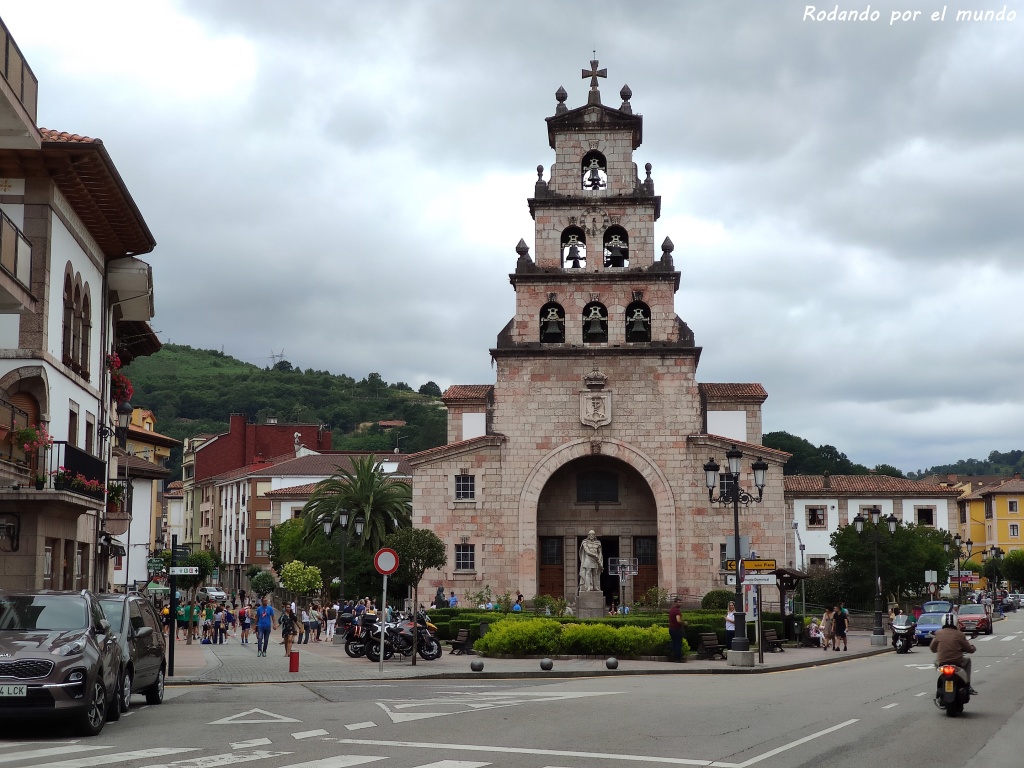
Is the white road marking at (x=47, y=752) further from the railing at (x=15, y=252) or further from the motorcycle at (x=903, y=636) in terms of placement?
the motorcycle at (x=903, y=636)

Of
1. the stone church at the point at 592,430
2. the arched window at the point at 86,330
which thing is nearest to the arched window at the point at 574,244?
the stone church at the point at 592,430

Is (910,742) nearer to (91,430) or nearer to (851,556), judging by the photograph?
(91,430)

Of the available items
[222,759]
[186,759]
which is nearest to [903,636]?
[222,759]

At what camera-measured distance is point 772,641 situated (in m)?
35.2

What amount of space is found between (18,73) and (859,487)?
65642 millimetres

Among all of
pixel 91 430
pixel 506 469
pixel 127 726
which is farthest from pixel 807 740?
pixel 506 469

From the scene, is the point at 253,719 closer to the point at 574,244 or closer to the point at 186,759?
the point at 186,759

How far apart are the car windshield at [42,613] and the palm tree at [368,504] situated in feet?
133

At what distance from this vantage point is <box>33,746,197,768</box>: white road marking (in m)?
10.9

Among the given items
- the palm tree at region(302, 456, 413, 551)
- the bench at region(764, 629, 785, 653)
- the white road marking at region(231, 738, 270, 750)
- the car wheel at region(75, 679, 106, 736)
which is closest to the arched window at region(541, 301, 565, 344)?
the palm tree at region(302, 456, 413, 551)

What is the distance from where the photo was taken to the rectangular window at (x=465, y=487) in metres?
47.3

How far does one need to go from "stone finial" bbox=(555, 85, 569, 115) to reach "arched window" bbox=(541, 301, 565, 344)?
27.3 feet

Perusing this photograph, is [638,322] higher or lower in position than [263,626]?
higher

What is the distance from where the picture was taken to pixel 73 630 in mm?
14750
